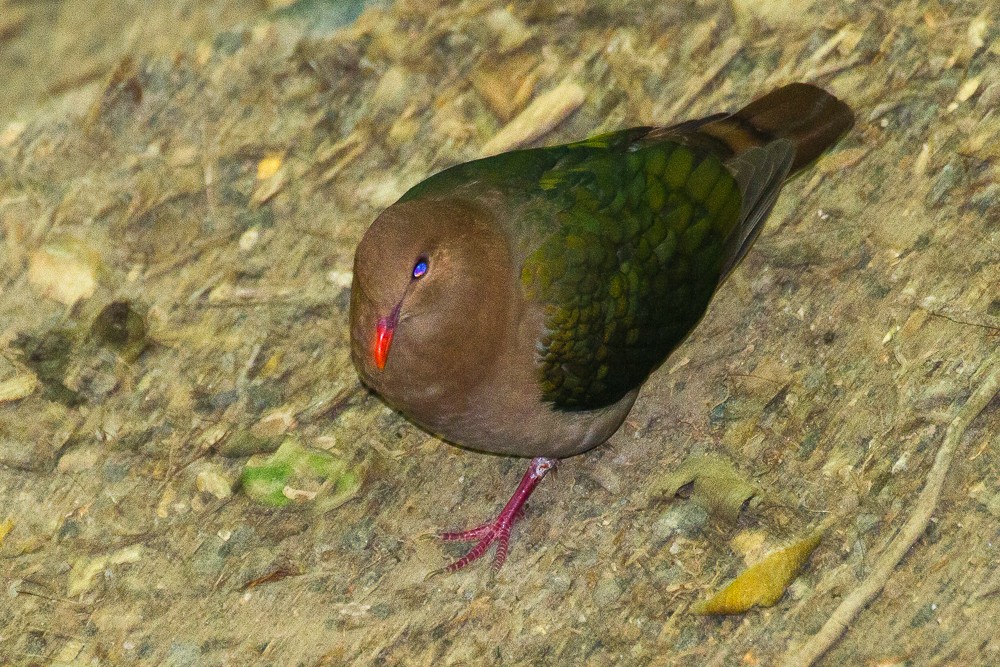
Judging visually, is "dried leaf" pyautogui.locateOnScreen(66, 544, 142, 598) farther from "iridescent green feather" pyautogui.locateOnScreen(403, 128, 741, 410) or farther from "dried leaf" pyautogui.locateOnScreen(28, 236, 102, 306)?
"iridescent green feather" pyautogui.locateOnScreen(403, 128, 741, 410)

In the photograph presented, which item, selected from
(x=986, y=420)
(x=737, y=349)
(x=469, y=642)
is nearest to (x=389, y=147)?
(x=737, y=349)

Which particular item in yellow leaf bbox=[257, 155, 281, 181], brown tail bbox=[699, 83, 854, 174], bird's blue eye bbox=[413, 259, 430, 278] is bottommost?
yellow leaf bbox=[257, 155, 281, 181]

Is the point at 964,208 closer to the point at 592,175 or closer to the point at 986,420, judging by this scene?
the point at 986,420

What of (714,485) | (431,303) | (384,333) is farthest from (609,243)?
(714,485)

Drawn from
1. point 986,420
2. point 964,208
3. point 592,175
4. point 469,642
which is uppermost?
point 592,175

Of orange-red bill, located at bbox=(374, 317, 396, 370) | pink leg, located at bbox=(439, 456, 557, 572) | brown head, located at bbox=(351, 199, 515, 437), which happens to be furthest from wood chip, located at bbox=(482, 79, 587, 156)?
orange-red bill, located at bbox=(374, 317, 396, 370)

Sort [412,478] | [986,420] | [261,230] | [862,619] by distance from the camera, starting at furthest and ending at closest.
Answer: [261,230]
[412,478]
[986,420]
[862,619]

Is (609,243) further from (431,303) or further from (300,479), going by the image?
(300,479)
